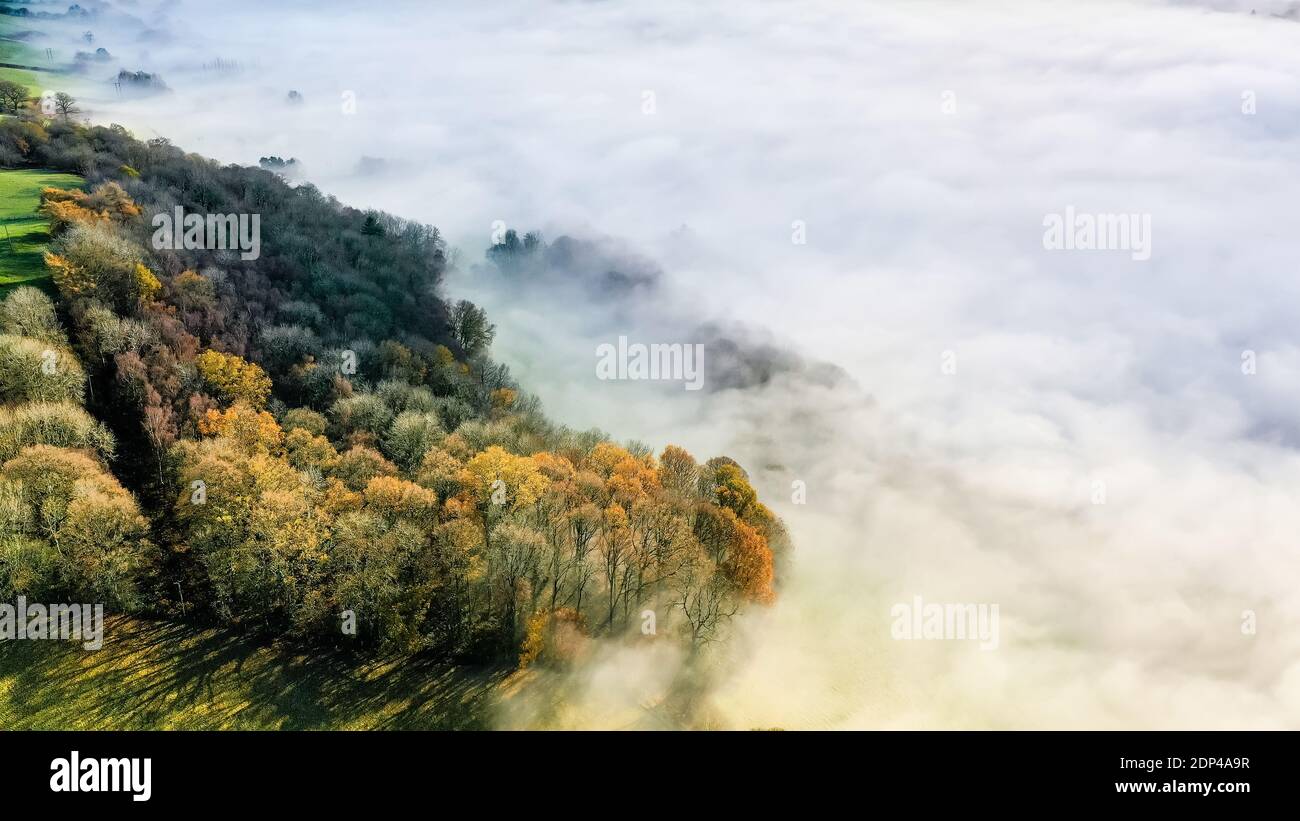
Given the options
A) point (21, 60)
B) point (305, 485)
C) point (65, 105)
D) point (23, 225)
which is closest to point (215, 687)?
point (305, 485)

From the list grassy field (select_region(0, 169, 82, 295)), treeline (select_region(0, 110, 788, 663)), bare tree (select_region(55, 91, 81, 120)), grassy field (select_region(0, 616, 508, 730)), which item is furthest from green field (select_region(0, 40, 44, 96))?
grassy field (select_region(0, 616, 508, 730))

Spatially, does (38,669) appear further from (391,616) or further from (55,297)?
(55,297)

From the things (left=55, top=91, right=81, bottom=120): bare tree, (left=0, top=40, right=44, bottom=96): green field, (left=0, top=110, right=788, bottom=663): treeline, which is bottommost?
(left=0, top=110, right=788, bottom=663): treeline

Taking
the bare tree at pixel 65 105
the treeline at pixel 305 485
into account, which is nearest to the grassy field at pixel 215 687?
the treeline at pixel 305 485

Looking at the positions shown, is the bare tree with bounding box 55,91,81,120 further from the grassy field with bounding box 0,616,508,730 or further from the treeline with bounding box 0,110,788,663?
the grassy field with bounding box 0,616,508,730

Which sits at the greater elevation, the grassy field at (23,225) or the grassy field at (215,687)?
the grassy field at (23,225)

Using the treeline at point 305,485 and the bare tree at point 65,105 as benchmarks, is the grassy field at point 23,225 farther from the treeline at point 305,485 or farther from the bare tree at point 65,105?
the bare tree at point 65,105
